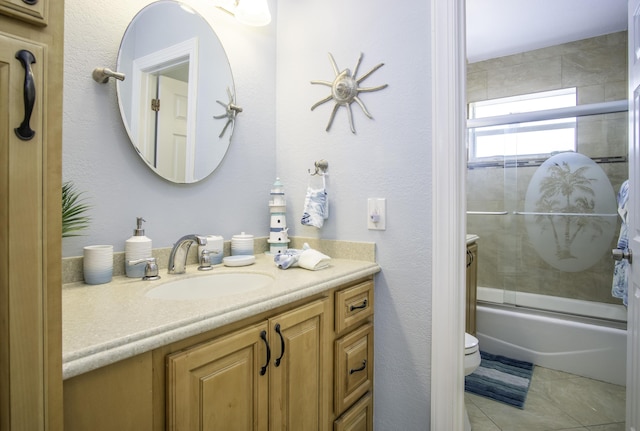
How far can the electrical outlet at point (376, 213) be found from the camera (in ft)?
4.71

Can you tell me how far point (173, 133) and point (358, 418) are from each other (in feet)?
4.35

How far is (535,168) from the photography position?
299 centimetres

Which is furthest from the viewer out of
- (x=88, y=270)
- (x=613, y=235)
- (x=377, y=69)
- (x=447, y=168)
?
(x=613, y=235)

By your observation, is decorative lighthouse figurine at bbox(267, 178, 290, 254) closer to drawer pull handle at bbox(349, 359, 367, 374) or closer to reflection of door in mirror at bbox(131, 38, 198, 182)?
reflection of door in mirror at bbox(131, 38, 198, 182)

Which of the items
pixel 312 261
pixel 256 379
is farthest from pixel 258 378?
pixel 312 261

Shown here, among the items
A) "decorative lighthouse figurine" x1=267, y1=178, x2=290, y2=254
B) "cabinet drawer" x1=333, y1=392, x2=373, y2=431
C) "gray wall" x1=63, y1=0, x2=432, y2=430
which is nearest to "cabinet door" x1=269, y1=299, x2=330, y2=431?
"cabinet drawer" x1=333, y1=392, x2=373, y2=431

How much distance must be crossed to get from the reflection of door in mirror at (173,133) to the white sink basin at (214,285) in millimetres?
401

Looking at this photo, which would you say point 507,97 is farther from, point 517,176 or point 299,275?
point 299,275

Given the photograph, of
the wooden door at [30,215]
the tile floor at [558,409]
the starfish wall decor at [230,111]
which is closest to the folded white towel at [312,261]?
the starfish wall decor at [230,111]

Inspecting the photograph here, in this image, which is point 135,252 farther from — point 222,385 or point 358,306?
point 358,306

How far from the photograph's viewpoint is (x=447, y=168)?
50.3 inches

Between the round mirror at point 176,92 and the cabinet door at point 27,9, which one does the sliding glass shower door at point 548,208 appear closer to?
the round mirror at point 176,92

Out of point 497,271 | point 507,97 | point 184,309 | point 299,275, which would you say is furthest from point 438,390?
point 507,97

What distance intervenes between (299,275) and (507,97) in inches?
121
